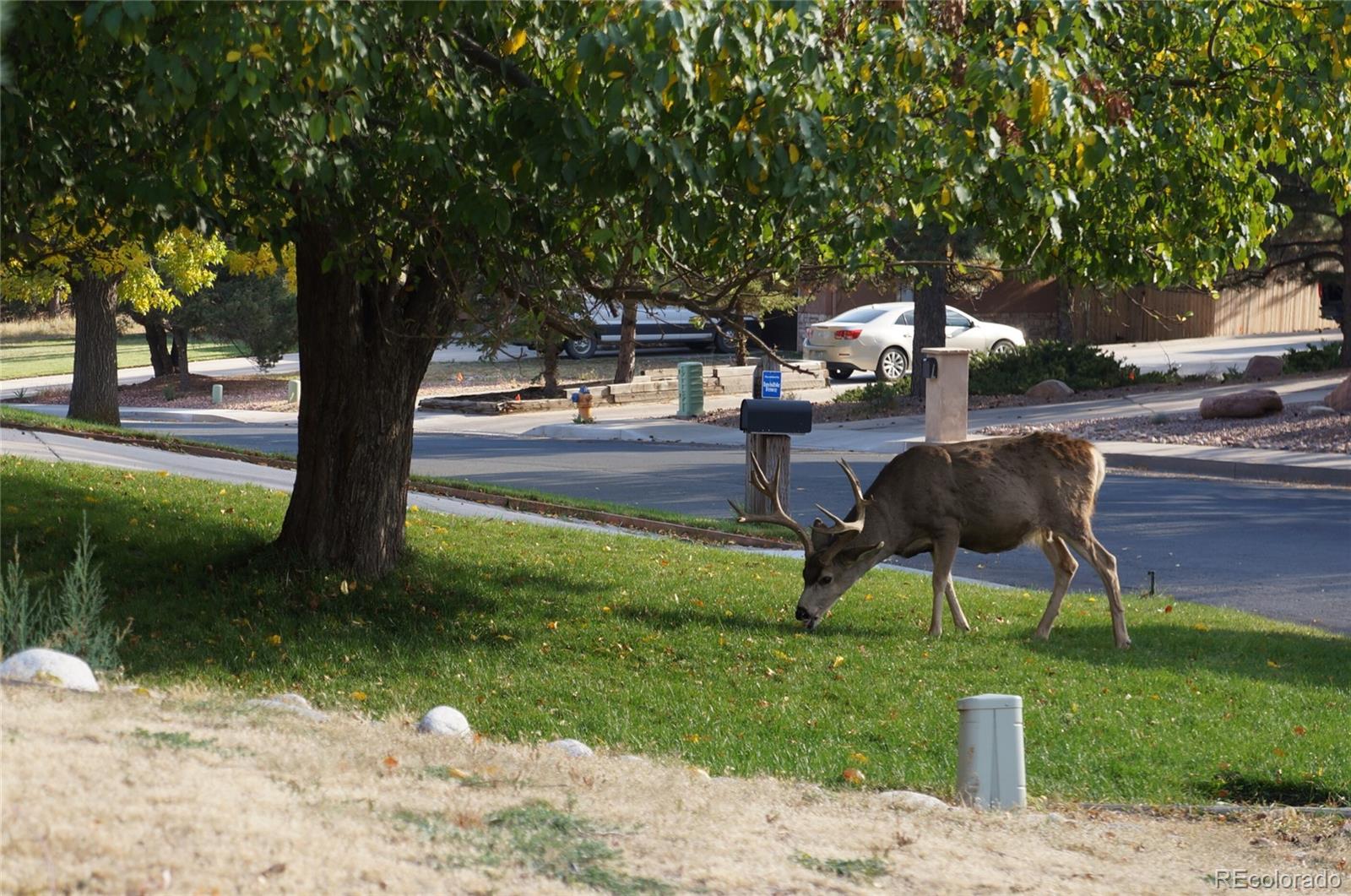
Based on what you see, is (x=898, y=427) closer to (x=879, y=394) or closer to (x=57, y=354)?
(x=879, y=394)

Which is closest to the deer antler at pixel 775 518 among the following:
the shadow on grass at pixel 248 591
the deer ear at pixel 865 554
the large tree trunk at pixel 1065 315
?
the deer ear at pixel 865 554

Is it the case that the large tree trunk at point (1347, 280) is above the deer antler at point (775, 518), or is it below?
above

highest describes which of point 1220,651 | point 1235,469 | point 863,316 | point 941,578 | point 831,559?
point 863,316

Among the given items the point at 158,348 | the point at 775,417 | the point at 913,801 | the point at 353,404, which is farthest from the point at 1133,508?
the point at 158,348

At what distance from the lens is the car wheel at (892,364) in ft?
109

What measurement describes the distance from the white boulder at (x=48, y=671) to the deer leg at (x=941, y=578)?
586 cm

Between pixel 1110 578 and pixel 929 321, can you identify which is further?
pixel 929 321

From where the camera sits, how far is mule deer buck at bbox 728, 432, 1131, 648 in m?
10.3

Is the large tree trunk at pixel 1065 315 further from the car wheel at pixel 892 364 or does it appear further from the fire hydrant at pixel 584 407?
the fire hydrant at pixel 584 407

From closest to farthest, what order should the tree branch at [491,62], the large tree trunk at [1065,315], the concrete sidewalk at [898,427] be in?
1. the tree branch at [491,62]
2. the concrete sidewalk at [898,427]
3. the large tree trunk at [1065,315]

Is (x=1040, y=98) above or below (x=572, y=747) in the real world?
above

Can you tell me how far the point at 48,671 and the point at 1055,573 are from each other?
6.88 m

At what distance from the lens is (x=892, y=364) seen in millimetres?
33625

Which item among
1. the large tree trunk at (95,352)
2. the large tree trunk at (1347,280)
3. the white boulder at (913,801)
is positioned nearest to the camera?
the white boulder at (913,801)
